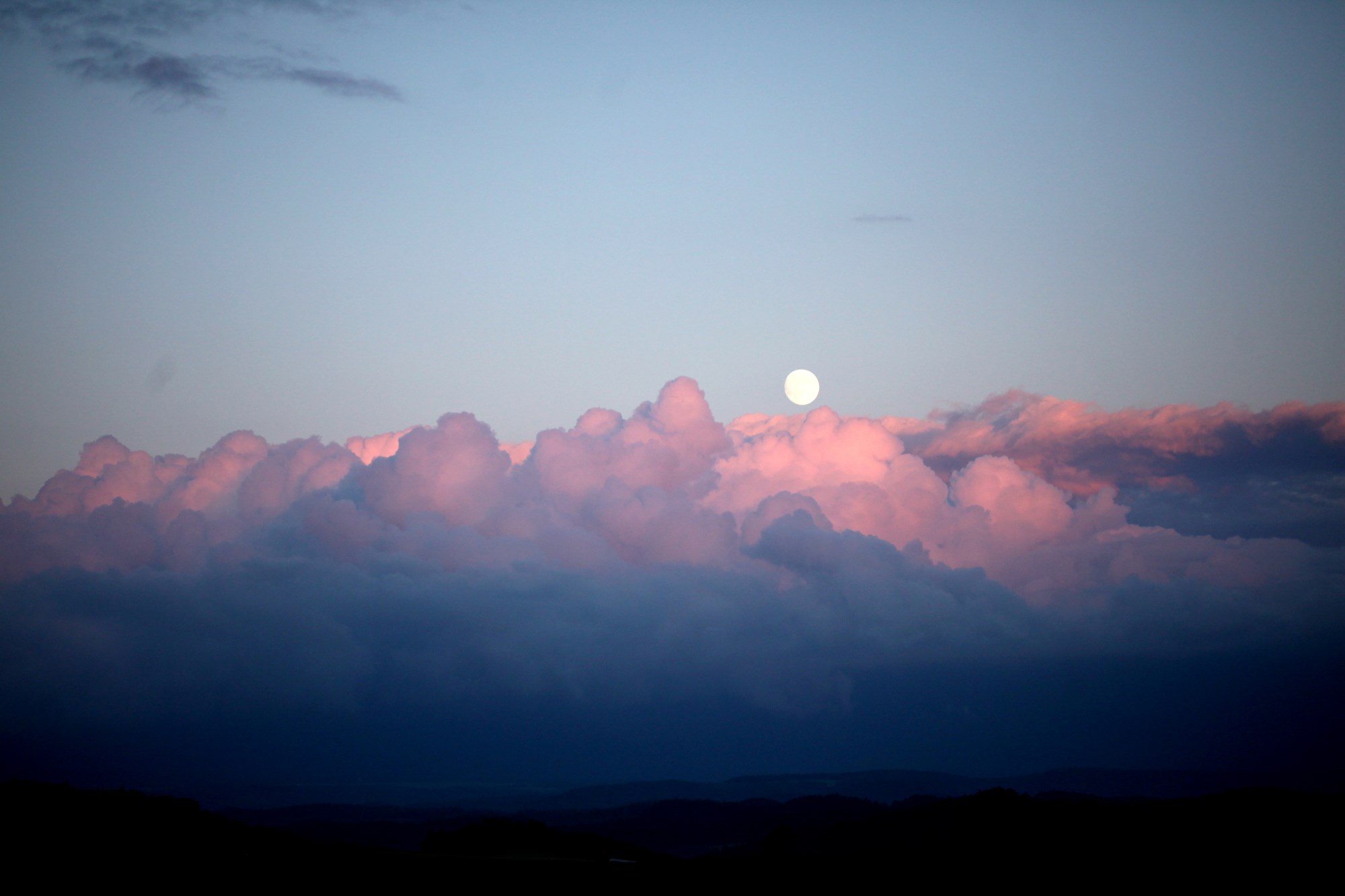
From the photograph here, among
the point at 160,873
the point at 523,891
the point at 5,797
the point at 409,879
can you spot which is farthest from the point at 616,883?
the point at 5,797

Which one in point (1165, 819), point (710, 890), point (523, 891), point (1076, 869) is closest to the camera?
point (523, 891)

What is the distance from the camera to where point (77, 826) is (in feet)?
350

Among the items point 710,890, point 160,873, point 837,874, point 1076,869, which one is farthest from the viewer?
point 837,874

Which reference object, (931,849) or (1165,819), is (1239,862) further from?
(931,849)

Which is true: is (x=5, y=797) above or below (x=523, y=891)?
above

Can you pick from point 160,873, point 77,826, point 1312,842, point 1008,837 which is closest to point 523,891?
point 160,873

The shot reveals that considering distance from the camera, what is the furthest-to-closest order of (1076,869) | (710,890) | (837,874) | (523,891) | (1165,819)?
1. (1165,819)
2. (837,874)
3. (1076,869)
4. (710,890)
5. (523,891)

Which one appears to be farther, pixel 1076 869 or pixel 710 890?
pixel 1076 869

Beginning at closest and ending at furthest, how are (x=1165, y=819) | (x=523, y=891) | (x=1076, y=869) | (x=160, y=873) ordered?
(x=160, y=873) < (x=523, y=891) < (x=1076, y=869) < (x=1165, y=819)

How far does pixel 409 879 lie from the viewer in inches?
4309

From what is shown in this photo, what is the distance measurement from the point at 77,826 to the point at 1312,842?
127676 millimetres

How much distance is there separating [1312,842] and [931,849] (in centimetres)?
4420

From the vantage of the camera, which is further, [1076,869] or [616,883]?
[1076,869]

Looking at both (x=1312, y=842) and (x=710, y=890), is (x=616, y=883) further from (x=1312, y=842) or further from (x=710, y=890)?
(x=1312, y=842)
